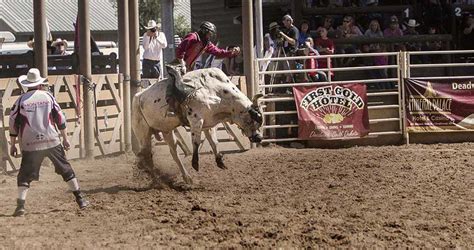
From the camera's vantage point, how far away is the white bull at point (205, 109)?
10391 mm

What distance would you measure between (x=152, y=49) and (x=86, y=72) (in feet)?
7.93

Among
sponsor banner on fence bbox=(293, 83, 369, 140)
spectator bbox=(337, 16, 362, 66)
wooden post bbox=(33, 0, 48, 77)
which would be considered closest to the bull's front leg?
wooden post bbox=(33, 0, 48, 77)

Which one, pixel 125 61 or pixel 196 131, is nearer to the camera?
pixel 196 131

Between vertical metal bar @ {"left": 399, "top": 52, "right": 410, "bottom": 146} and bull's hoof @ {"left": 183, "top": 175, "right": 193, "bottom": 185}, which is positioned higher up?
vertical metal bar @ {"left": 399, "top": 52, "right": 410, "bottom": 146}

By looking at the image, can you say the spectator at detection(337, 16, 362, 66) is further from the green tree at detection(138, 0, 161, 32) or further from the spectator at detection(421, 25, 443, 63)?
the green tree at detection(138, 0, 161, 32)

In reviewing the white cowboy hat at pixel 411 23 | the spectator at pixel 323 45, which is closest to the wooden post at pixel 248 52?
the spectator at pixel 323 45

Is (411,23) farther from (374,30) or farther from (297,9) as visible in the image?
(297,9)

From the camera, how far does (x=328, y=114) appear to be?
15.0 meters

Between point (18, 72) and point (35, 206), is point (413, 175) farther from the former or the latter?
point (18, 72)

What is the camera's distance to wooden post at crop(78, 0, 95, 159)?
13570 mm

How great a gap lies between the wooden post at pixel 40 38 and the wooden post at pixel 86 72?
907mm

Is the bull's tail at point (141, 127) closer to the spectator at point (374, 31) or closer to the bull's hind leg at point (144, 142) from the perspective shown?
the bull's hind leg at point (144, 142)

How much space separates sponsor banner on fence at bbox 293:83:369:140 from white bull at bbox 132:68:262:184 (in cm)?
418

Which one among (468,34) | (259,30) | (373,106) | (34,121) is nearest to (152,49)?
(259,30)
